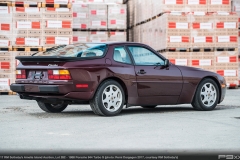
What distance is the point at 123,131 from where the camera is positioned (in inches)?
299

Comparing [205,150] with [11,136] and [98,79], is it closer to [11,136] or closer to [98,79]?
[11,136]

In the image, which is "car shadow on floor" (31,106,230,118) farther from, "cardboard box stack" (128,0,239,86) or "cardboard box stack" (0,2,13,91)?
"cardboard box stack" (0,2,13,91)

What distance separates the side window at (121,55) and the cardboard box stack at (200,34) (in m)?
8.30

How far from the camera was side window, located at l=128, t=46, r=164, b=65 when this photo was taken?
10.1 meters

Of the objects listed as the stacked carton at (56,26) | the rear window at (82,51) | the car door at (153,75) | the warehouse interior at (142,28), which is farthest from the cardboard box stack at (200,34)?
the rear window at (82,51)

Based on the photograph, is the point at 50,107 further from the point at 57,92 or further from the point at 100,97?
the point at 100,97

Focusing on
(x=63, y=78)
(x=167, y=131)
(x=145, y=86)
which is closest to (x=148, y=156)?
(x=167, y=131)

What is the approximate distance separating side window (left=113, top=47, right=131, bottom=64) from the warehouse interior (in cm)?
772

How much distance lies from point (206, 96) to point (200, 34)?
803cm

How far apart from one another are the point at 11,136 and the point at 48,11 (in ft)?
35.1

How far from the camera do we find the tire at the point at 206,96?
10.7 m

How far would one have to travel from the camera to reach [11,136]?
714 centimetres

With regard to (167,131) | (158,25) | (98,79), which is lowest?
(167,131)

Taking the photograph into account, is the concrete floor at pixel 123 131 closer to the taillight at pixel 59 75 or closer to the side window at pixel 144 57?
the taillight at pixel 59 75
